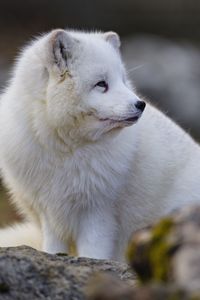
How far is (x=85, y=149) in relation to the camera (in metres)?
5.85

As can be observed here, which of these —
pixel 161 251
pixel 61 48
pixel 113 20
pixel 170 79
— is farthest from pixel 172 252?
pixel 113 20

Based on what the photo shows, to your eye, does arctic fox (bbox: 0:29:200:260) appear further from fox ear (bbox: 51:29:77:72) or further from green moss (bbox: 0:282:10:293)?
green moss (bbox: 0:282:10:293)

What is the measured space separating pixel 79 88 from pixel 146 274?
2748mm

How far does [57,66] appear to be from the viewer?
220 inches

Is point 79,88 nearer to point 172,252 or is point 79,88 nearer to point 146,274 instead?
point 146,274

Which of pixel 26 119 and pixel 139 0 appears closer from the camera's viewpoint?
pixel 26 119

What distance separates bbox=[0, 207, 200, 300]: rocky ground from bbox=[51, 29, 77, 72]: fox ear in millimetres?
2097

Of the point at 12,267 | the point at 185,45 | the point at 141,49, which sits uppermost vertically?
the point at 185,45

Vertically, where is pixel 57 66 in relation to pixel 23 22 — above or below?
below

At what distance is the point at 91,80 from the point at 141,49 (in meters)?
11.8

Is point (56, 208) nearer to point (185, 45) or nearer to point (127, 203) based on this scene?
point (127, 203)

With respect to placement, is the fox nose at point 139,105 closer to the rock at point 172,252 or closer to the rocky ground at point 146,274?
the rocky ground at point 146,274

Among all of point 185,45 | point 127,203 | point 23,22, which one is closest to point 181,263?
point 127,203

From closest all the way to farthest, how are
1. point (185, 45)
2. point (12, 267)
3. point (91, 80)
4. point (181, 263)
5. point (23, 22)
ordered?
point (181, 263)
point (12, 267)
point (91, 80)
point (185, 45)
point (23, 22)
